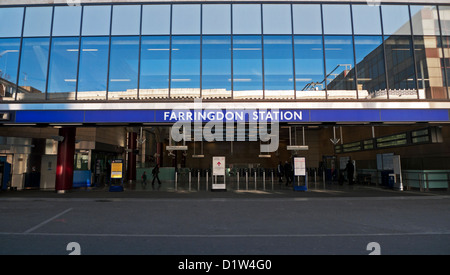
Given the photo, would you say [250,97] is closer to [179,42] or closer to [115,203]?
[179,42]

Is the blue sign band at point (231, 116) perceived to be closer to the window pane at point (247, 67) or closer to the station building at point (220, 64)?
the station building at point (220, 64)

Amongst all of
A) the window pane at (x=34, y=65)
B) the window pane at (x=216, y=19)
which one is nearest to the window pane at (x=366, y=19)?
the window pane at (x=216, y=19)

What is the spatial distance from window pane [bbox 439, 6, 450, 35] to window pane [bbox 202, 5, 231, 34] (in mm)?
11568

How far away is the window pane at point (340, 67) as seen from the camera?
43.5ft

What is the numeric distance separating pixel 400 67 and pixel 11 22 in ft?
68.9

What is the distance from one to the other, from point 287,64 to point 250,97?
2713mm

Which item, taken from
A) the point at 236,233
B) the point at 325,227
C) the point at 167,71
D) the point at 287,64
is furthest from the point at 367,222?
the point at 167,71

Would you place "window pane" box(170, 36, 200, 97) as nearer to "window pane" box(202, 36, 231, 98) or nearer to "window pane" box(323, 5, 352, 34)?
"window pane" box(202, 36, 231, 98)

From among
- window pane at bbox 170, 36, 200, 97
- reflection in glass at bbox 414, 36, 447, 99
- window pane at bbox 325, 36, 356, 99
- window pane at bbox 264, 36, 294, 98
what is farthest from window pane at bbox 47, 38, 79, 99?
reflection in glass at bbox 414, 36, 447, 99

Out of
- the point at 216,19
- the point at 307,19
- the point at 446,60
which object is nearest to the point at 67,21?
the point at 216,19

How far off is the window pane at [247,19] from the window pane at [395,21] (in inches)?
270

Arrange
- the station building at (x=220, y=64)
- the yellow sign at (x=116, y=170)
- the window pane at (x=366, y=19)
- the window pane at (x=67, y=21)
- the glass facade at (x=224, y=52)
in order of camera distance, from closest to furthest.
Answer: the station building at (x=220, y=64) < the glass facade at (x=224, y=52) < the window pane at (x=67, y=21) < the window pane at (x=366, y=19) < the yellow sign at (x=116, y=170)

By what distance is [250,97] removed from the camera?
13.2m

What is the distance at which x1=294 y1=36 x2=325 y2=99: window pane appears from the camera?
13312 mm
